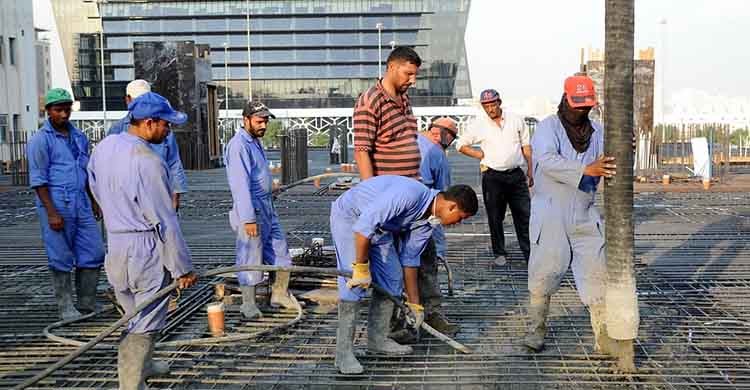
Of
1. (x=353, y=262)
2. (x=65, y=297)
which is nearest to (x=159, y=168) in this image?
(x=353, y=262)

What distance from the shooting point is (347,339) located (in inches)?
185

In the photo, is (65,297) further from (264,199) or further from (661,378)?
(661,378)

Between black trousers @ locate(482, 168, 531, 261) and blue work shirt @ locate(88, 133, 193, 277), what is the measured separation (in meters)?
4.35

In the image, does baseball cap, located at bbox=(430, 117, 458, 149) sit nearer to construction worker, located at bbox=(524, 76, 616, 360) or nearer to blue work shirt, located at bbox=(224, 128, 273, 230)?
blue work shirt, located at bbox=(224, 128, 273, 230)

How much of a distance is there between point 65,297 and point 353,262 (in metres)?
2.57

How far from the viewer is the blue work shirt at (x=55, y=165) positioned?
5938mm

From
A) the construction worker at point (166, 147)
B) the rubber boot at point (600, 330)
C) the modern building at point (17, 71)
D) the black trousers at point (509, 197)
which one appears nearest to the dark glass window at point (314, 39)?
the modern building at point (17, 71)

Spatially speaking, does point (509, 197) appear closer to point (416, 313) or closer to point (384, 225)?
point (416, 313)

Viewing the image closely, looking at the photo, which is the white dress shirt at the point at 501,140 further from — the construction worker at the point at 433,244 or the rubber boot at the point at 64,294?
the rubber boot at the point at 64,294

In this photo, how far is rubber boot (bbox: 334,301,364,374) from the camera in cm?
468

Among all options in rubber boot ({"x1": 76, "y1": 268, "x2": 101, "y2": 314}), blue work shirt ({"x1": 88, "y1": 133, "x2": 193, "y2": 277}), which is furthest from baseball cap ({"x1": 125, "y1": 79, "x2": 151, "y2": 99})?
blue work shirt ({"x1": 88, "y1": 133, "x2": 193, "y2": 277})

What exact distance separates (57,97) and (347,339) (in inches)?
115

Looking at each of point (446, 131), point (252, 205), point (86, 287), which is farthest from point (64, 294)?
point (446, 131)

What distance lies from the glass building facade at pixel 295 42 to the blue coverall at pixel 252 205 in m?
62.9
